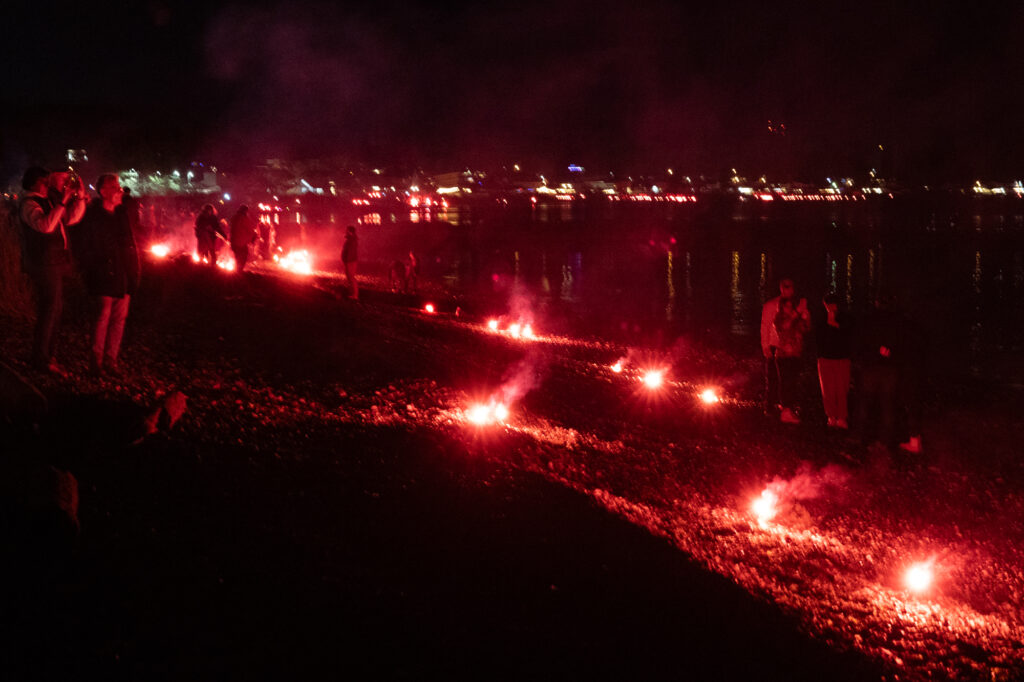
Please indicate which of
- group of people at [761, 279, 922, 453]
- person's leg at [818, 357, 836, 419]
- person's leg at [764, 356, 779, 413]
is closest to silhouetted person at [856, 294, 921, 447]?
group of people at [761, 279, 922, 453]

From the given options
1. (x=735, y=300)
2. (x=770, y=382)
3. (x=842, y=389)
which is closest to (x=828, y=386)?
(x=842, y=389)

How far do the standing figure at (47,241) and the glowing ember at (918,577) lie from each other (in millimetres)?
8101

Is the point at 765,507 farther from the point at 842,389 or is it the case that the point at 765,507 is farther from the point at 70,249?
the point at 70,249

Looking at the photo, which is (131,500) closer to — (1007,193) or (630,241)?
(630,241)

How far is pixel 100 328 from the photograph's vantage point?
24.7 ft

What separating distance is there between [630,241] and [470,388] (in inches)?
2610

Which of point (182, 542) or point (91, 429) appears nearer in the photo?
point (182, 542)

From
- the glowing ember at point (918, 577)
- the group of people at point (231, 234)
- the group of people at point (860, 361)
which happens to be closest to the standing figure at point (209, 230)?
the group of people at point (231, 234)

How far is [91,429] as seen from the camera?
5.87m

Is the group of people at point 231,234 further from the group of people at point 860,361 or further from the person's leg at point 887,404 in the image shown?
the person's leg at point 887,404

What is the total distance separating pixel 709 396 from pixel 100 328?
9320mm

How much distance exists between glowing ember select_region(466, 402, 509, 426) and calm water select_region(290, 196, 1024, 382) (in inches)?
443

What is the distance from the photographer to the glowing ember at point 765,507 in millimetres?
8008

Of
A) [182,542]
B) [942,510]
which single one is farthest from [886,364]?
[182,542]
